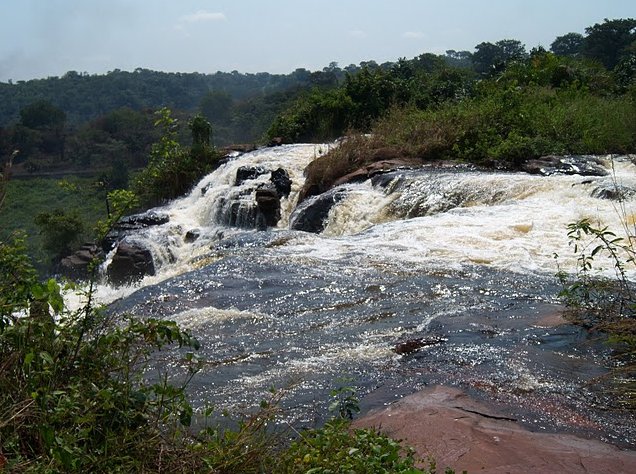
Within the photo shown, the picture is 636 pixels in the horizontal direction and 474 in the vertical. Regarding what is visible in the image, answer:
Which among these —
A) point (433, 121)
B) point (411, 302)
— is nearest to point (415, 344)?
point (411, 302)

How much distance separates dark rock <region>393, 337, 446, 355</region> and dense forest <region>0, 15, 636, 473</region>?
2.58 ft

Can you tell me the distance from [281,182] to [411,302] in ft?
25.8

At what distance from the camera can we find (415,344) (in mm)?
4898

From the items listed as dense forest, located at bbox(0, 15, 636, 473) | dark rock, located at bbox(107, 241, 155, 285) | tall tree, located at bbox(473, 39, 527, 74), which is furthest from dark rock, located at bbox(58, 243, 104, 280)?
tall tree, located at bbox(473, 39, 527, 74)

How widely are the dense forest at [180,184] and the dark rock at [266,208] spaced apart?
66 cm

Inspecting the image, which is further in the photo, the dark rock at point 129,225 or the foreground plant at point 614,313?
the dark rock at point 129,225

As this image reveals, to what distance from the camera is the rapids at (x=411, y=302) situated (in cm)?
422

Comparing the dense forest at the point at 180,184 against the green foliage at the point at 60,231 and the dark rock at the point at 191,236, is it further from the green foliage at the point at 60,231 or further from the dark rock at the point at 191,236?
the dark rock at the point at 191,236

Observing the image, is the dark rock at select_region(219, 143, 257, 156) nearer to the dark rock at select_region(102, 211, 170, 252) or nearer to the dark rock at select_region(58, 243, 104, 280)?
the dark rock at select_region(102, 211, 170, 252)

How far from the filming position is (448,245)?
7641 millimetres

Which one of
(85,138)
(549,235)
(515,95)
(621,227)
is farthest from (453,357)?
(85,138)

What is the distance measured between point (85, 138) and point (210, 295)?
1418 inches

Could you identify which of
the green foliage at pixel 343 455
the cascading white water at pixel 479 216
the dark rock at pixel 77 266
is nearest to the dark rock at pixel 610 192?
the cascading white water at pixel 479 216

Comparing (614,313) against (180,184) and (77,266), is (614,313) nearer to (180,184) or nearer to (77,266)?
(77,266)
